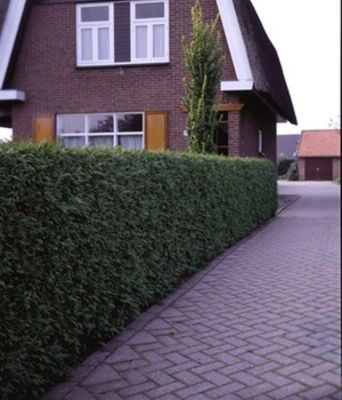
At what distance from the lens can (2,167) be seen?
3100mm

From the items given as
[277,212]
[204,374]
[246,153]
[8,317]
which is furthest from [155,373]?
[246,153]

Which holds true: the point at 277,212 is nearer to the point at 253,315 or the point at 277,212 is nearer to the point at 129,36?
the point at 129,36

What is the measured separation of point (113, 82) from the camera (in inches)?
584

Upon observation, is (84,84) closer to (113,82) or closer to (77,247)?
(113,82)

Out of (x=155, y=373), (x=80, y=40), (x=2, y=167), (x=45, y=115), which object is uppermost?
(x=80, y=40)

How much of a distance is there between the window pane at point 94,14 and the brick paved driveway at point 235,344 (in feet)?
30.8

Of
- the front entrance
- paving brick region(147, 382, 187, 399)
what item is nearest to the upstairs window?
the front entrance

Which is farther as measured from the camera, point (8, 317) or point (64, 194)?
Answer: point (64, 194)

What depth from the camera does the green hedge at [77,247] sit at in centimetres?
319

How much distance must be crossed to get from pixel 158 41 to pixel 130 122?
91.9 inches

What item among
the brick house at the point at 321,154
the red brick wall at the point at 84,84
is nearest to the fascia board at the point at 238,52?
the red brick wall at the point at 84,84

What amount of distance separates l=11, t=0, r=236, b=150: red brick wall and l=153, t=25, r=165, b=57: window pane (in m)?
0.28

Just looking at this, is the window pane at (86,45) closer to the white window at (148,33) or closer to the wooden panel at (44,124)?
the white window at (148,33)

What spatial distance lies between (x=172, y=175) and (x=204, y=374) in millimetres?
2730
